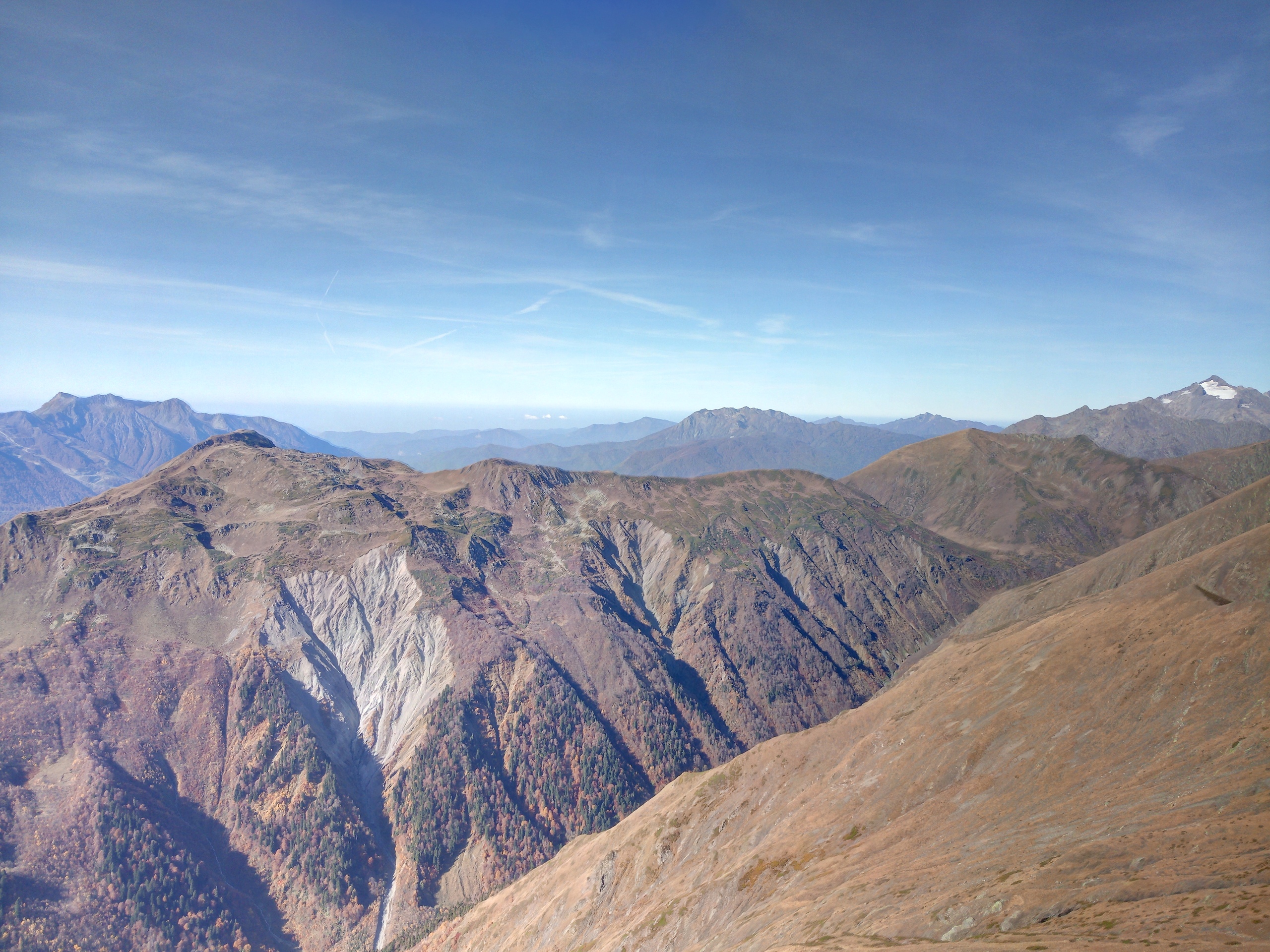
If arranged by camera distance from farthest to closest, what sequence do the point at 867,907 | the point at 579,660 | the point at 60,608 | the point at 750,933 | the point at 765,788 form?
the point at 579,660
the point at 60,608
the point at 765,788
the point at 750,933
the point at 867,907

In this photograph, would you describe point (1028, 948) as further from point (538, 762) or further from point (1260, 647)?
point (538, 762)

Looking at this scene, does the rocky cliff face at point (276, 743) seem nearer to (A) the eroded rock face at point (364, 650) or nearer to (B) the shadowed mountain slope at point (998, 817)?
(A) the eroded rock face at point (364, 650)

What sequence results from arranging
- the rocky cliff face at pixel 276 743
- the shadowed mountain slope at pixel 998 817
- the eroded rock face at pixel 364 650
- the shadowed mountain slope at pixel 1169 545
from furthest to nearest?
the eroded rock face at pixel 364 650 → the shadowed mountain slope at pixel 1169 545 → the rocky cliff face at pixel 276 743 → the shadowed mountain slope at pixel 998 817

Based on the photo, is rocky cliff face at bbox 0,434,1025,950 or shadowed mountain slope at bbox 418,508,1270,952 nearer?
shadowed mountain slope at bbox 418,508,1270,952

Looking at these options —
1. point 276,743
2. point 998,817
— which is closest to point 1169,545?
point 998,817

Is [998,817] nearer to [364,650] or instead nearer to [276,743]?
[276,743]

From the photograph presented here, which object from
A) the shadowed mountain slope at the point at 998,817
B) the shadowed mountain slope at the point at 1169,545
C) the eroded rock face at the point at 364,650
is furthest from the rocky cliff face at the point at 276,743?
the shadowed mountain slope at the point at 1169,545

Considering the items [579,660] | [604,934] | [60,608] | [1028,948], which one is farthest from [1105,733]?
[60,608]

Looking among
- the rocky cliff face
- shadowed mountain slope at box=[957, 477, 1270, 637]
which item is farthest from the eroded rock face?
shadowed mountain slope at box=[957, 477, 1270, 637]

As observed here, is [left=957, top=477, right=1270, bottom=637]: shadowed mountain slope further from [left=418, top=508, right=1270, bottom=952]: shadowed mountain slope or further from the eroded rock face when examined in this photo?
the eroded rock face
